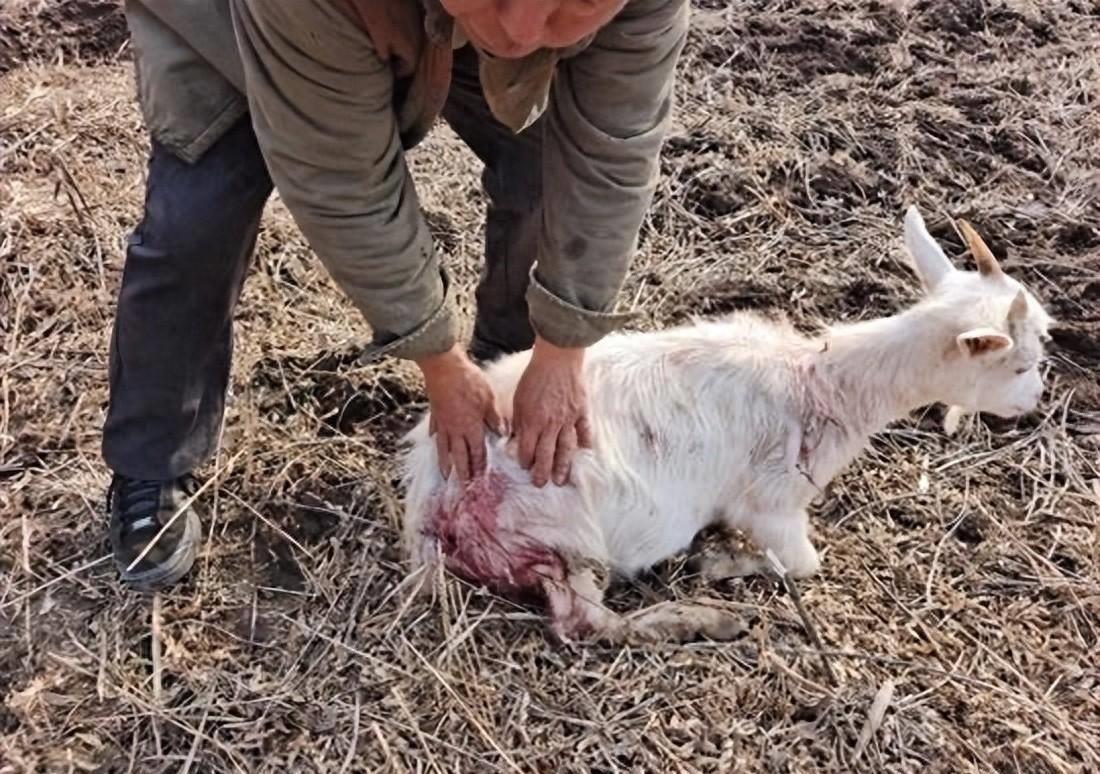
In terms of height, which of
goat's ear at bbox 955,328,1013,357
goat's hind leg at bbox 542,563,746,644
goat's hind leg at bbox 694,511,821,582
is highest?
goat's ear at bbox 955,328,1013,357

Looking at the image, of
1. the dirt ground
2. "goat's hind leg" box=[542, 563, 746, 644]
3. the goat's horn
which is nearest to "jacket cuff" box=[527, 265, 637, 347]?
"goat's hind leg" box=[542, 563, 746, 644]

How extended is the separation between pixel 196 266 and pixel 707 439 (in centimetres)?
128

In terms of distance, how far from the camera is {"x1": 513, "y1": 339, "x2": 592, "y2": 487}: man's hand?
99.7 inches

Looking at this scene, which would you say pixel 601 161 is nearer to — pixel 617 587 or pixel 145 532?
pixel 617 587

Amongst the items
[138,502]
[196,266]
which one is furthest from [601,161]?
[138,502]

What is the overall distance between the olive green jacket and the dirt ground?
86 centimetres

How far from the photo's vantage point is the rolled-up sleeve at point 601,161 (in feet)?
6.91

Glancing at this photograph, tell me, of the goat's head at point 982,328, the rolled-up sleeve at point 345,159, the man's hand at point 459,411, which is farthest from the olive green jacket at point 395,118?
the goat's head at point 982,328

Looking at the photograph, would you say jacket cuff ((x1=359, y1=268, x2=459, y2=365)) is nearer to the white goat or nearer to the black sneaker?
the white goat

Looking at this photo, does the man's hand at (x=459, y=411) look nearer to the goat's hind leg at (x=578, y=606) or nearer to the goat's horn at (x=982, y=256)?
the goat's hind leg at (x=578, y=606)

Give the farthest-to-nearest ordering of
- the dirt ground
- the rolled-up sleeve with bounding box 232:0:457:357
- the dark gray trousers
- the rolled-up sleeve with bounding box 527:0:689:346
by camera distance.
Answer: the dirt ground → the dark gray trousers → the rolled-up sleeve with bounding box 527:0:689:346 → the rolled-up sleeve with bounding box 232:0:457:357

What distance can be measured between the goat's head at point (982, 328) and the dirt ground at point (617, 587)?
0.41 m

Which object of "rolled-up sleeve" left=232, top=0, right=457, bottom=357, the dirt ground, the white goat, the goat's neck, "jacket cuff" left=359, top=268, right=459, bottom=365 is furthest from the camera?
the goat's neck

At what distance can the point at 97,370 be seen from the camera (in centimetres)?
342
